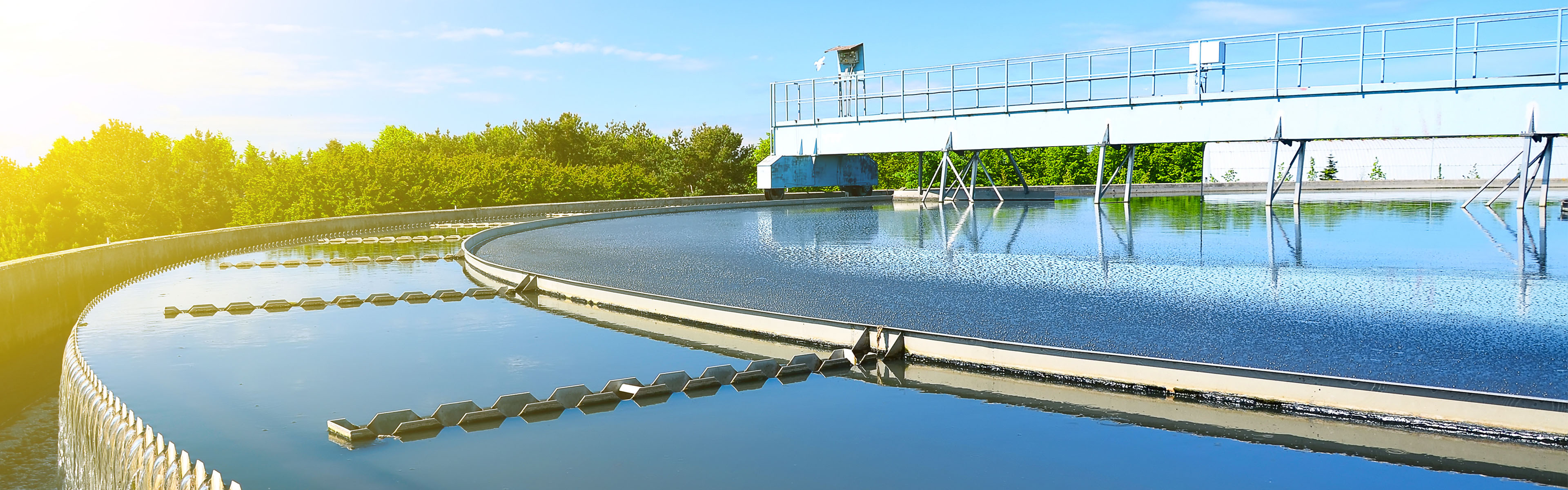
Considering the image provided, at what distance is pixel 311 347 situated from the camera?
408 inches

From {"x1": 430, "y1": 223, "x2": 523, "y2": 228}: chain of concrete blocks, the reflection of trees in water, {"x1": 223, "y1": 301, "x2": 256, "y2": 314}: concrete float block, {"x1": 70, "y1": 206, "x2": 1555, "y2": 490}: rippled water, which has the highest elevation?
the reflection of trees in water

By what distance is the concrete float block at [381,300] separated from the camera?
13547 millimetres

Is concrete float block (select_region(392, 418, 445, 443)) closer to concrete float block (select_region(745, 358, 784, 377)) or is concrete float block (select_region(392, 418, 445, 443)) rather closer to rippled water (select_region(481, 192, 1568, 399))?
concrete float block (select_region(745, 358, 784, 377))

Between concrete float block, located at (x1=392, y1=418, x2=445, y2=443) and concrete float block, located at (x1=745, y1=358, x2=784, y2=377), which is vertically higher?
concrete float block, located at (x1=745, y1=358, x2=784, y2=377)

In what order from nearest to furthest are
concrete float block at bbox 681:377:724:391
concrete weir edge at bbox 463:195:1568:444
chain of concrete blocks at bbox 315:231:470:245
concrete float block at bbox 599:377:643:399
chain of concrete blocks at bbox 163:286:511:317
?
concrete weir edge at bbox 463:195:1568:444 → concrete float block at bbox 599:377:643:399 → concrete float block at bbox 681:377:724:391 → chain of concrete blocks at bbox 163:286:511:317 → chain of concrete blocks at bbox 315:231:470:245

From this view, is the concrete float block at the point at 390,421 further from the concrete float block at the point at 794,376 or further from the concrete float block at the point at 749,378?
the concrete float block at the point at 794,376

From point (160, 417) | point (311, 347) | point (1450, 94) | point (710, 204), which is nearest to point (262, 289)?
point (311, 347)

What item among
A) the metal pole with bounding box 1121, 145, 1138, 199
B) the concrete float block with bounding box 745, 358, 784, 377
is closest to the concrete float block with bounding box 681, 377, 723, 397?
the concrete float block with bounding box 745, 358, 784, 377

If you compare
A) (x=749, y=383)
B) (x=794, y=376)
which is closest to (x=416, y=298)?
(x=749, y=383)

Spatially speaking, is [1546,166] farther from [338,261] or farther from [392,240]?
[392,240]

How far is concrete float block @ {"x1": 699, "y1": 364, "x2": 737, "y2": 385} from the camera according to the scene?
8.48m

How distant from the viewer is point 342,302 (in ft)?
44.7

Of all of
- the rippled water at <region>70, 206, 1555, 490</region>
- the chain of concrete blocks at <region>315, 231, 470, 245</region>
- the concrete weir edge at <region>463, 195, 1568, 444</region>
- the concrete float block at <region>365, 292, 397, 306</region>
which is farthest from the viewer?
the chain of concrete blocks at <region>315, 231, 470, 245</region>

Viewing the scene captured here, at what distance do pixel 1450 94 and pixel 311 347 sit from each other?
2583 cm
